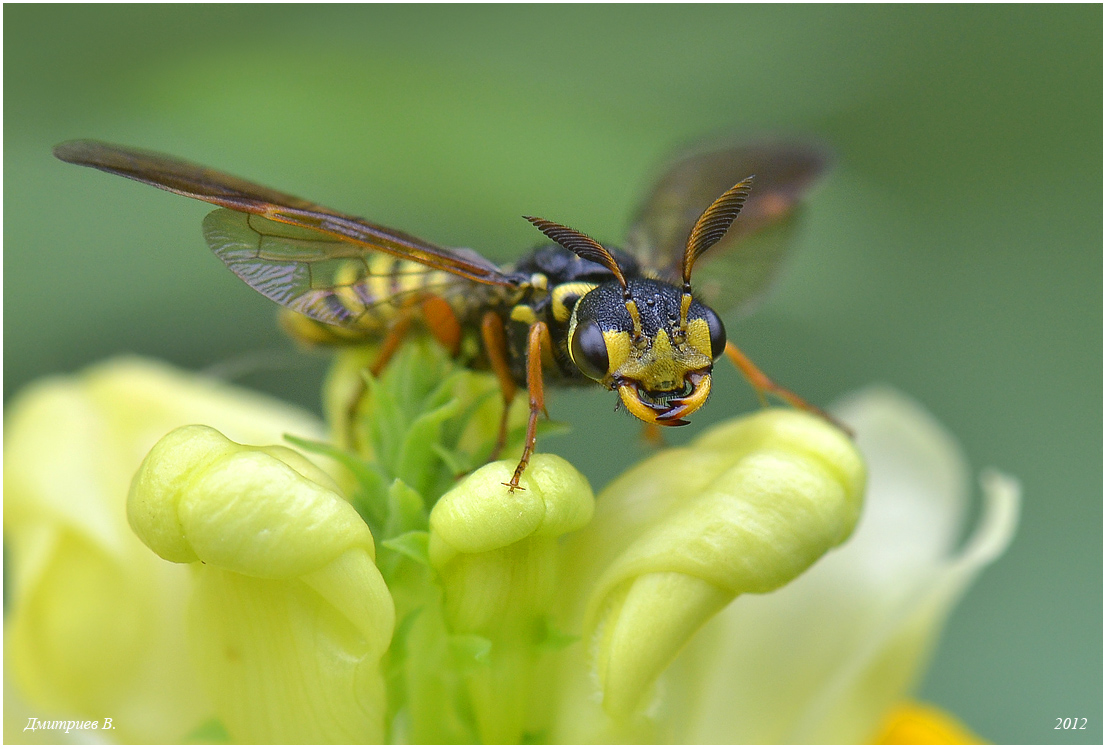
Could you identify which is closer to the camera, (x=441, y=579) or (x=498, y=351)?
Answer: (x=441, y=579)

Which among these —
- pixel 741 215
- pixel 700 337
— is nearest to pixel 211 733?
pixel 700 337

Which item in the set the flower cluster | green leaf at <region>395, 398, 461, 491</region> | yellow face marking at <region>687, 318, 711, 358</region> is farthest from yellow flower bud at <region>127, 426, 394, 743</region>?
yellow face marking at <region>687, 318, 711, 358</region>

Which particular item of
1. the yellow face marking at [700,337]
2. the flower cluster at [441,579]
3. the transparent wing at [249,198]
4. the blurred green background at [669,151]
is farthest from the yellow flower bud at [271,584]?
the blurred green background at [669,151]

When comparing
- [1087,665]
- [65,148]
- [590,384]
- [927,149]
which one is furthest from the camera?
[927,149]

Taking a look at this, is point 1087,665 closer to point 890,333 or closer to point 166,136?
point 890,333

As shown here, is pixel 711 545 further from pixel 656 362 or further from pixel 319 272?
pixel 319 272

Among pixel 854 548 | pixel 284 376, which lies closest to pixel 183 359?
pixel 284 376
